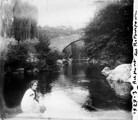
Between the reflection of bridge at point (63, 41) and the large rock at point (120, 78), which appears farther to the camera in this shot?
the reflection of bridge at point (63, 41)

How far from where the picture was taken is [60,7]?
7.83 feet

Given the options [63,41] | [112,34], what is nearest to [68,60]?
[63,41]

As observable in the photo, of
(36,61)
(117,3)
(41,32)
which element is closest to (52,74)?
(36,61)

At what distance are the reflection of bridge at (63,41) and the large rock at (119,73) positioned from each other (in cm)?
34

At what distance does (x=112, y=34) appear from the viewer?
2291 mm

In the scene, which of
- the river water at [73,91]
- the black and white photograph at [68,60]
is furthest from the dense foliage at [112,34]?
the river water at [73,91]

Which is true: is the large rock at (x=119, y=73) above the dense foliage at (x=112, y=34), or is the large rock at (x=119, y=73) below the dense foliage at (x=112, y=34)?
below

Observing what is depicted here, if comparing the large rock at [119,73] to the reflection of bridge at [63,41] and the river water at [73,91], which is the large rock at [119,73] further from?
the reflection of bridge at [63,41]

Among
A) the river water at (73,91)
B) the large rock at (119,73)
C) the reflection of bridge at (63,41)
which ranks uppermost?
the reflection of bridge at (63,41)

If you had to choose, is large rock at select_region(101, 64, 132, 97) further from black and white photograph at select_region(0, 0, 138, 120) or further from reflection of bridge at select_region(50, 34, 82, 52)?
reflection of bridge at select_region(50, 34, 82, 52)

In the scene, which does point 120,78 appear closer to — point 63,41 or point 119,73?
point 119,73

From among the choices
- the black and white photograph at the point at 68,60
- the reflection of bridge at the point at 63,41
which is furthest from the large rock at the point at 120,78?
the reflection of bridge at the point at 63,41

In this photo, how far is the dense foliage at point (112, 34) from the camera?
86.2 inches

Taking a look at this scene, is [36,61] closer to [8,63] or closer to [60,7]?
[8,63]
